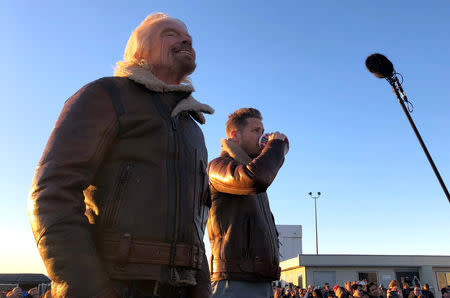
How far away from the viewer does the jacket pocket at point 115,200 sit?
1.81 m

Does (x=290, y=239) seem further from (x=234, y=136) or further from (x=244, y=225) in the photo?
(x=244, y=225)

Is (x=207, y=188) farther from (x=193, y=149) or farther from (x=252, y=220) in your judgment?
(x=252, y=220)

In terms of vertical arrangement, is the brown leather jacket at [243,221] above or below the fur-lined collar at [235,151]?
below

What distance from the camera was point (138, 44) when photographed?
241 cm

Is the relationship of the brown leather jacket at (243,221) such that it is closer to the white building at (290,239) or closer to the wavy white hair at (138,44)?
the wavy white hair at (138,44)

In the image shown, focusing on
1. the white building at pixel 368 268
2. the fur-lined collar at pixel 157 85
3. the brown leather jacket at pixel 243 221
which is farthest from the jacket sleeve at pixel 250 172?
the white building at pixel 368 268

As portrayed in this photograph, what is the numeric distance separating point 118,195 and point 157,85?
0.69 metres

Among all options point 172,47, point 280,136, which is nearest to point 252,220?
point 280,136

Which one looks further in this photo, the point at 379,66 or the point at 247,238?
the point at 379,66

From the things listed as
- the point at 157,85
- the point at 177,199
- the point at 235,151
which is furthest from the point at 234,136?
the point at 177,199

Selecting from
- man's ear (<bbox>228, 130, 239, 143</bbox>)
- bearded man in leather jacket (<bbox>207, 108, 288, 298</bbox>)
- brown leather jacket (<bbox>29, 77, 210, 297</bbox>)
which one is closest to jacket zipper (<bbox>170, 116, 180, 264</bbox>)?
brown leather jacket (<bbox>29, 77, 210, 297</bbox>)

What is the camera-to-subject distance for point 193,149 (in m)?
2.20

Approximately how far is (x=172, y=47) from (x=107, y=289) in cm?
143

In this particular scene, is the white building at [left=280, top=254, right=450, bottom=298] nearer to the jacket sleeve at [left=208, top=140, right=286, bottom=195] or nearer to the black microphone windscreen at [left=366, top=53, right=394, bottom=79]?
the black microphone windscreen at [left=366, top=53, right=394, bottom=79]
